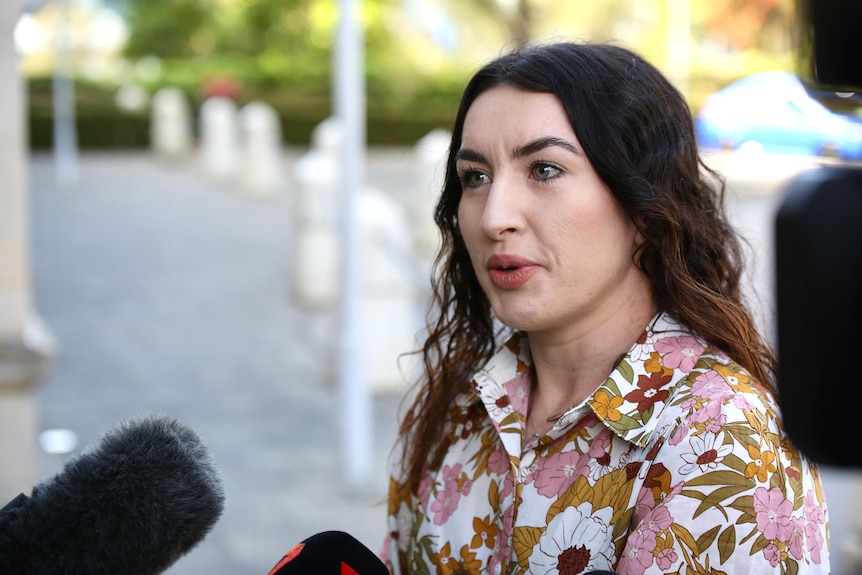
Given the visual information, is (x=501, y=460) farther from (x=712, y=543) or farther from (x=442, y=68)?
(x=442, y=68)

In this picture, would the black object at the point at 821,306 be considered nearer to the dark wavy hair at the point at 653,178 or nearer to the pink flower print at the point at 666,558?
the pink flower print at the point at 666,558

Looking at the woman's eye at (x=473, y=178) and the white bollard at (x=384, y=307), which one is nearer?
the woman's eye at (x=473, y=178)

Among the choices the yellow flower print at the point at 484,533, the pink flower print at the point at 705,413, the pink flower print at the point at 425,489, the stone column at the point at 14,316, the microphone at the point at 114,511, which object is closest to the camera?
the microphone at the point at 114,511

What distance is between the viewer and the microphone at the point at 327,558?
166cm

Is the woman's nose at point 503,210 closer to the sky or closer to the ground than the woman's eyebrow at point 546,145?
closer to the ground

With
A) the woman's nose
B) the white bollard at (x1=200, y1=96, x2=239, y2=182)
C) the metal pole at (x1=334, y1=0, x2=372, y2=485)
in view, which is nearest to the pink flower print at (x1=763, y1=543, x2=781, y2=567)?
the woman's nose

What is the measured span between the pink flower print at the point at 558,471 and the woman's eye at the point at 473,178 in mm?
500

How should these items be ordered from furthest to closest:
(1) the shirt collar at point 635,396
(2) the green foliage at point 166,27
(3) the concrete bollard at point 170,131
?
(2) the green foliage at point 166,27 → (3) the concrete bollard at point 170,131 → (1) the shirt collar at point 635,396

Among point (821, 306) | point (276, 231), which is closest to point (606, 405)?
point (821, 306)

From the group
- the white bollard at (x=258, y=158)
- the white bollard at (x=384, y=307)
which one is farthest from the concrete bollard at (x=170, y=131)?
the white bollard at (x=384, y=307)

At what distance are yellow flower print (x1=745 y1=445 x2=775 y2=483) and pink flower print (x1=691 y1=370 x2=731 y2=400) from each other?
11 cm

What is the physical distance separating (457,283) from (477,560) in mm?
647

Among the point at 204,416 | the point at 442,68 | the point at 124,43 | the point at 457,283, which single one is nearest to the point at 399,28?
the point at 442,68

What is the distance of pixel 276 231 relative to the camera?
1508 cm
